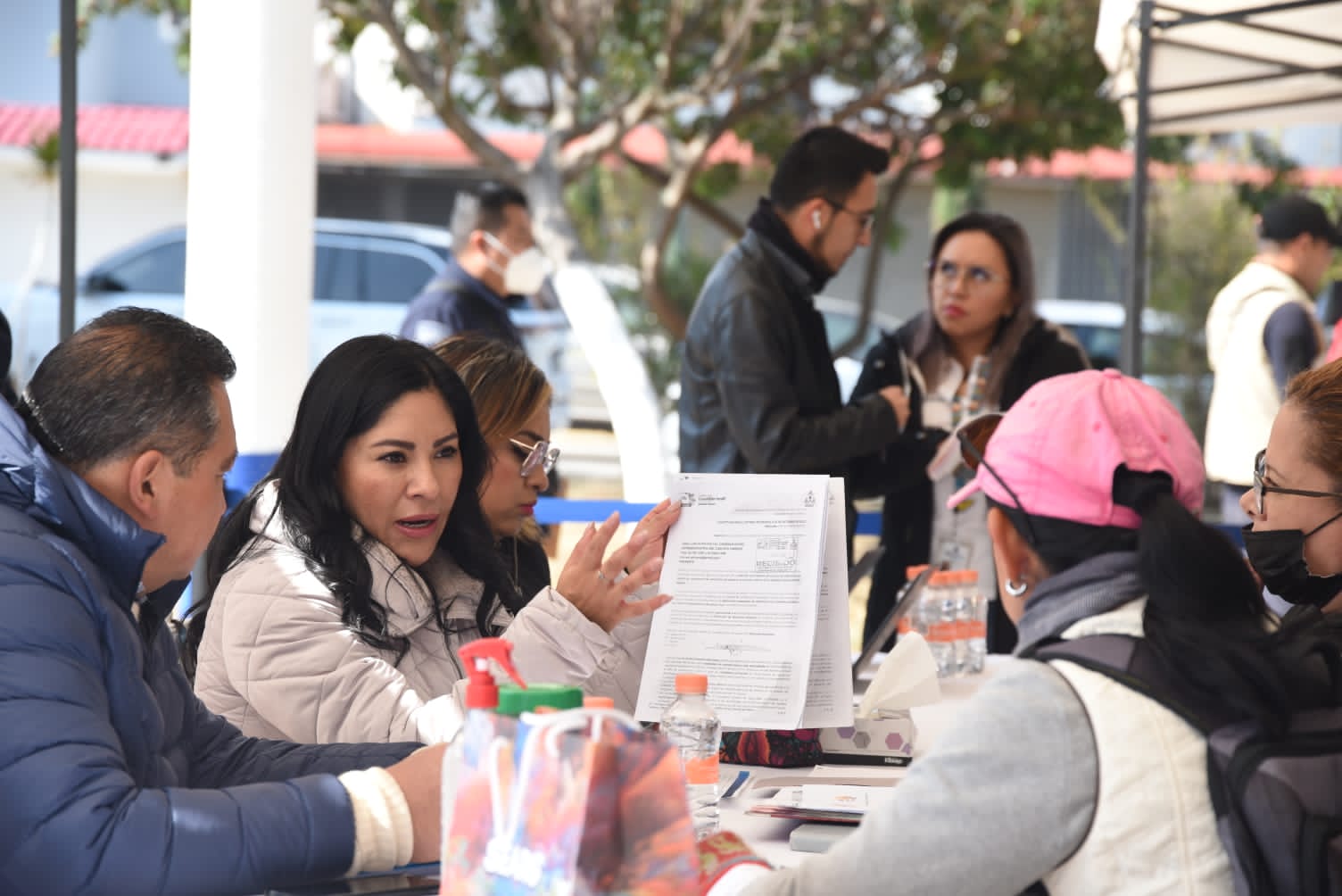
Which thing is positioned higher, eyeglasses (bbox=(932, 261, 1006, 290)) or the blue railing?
eyeglasses (bbox=(932, 261, 1006, 290))

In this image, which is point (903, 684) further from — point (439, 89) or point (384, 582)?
point (439, 89)

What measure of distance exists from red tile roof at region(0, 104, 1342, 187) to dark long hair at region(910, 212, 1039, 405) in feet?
34.9

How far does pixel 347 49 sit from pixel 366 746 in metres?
8.29

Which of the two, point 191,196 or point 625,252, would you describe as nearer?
point 191,196

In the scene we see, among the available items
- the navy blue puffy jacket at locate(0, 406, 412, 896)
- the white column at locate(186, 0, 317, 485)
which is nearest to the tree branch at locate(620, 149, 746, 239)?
the white column at locate(186, 0, 317, 485)

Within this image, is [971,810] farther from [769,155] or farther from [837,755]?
[769,155]

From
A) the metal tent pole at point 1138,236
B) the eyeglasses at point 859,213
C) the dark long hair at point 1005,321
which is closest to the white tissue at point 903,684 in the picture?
the eyeglasses at point 859,213

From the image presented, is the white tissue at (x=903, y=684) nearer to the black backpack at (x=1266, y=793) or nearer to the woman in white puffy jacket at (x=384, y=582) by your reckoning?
the woman in white puffy jacket at (x=384, y=582)

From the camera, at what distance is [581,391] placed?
12.9 m

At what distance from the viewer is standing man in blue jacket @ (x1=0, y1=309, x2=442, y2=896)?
4.97ft

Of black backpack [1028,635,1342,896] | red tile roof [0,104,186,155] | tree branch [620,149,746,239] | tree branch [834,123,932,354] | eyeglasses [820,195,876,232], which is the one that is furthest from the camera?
red tile roof [0,104,186,155]

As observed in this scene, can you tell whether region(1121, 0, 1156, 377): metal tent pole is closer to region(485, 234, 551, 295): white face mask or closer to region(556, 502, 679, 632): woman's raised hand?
region(485, 234, 551, 295): white face mask

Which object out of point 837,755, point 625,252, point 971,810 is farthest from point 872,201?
point 625,252

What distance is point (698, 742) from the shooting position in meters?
2.16
